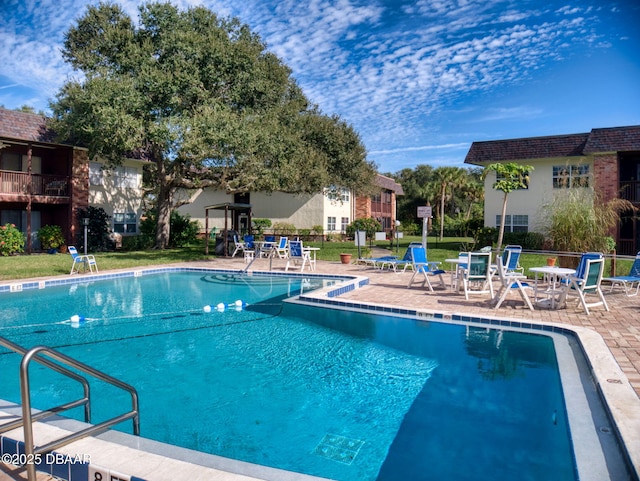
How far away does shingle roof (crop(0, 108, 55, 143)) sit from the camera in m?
20.0

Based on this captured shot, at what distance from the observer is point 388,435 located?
430 centimetres

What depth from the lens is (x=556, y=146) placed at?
2186 cm

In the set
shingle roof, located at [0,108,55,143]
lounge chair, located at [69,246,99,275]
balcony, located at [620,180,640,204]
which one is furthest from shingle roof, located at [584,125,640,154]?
shingle roof, located at [0,108,55,143]

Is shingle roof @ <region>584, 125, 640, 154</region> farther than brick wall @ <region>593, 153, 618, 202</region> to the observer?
No

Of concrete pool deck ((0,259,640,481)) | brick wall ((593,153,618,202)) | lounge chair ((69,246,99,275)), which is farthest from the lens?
brick wall ((593,153,618,202))

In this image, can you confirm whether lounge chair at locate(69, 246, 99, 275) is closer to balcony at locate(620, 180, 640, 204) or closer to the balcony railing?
the balcony railing

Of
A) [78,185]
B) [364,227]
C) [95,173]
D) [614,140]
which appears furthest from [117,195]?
[614,140]

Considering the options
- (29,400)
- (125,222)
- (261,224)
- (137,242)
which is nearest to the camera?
(29,400)

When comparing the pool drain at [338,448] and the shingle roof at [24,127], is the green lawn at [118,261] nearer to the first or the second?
the shingle roof at [24,127]

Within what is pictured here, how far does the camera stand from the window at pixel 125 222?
25.2 meters

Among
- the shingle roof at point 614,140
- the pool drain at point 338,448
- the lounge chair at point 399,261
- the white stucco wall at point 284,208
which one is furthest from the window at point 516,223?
the pool drain at point 338,448

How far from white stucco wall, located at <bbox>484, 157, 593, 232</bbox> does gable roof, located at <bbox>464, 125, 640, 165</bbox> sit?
47 cm

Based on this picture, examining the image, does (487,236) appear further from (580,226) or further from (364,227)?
(364,227)

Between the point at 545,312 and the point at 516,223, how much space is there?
51.6 ft
